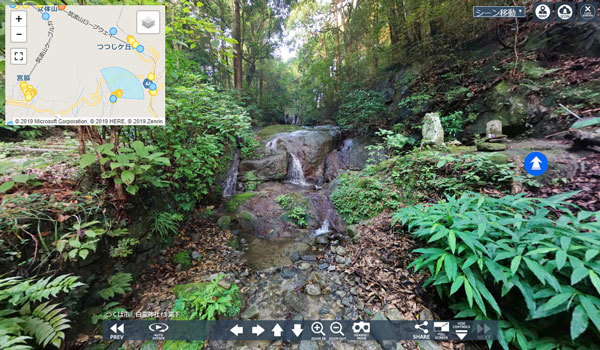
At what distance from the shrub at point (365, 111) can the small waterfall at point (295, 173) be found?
321 cm

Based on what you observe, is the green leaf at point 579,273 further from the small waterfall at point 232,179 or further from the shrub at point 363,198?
the small waterfall at point 232,179

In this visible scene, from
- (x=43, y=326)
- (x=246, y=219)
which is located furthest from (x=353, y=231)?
(x=43, y=326)

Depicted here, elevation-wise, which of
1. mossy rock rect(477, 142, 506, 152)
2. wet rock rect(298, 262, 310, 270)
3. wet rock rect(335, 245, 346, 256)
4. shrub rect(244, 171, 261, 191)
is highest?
mossy rock rect(477, 142, 506, 152)

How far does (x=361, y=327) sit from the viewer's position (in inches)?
87.7

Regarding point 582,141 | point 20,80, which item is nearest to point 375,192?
point 582,141

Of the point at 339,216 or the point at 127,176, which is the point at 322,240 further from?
the point at 127,176

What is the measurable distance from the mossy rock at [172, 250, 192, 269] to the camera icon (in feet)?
9.16

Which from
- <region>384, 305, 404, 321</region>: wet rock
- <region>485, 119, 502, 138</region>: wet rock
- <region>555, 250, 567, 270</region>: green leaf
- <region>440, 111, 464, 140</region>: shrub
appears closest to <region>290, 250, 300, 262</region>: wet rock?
<region>384, 305, 404, 321</region>: wet rock

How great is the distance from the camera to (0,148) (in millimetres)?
3047

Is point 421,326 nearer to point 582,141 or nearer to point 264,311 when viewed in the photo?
point 264,311

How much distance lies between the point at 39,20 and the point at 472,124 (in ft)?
29.9

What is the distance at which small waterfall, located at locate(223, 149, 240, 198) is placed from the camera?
261 inches

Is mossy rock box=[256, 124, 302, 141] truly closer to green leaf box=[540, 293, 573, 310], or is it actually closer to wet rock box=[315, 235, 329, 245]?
wet rock box=[315, 235, 329, 245]
